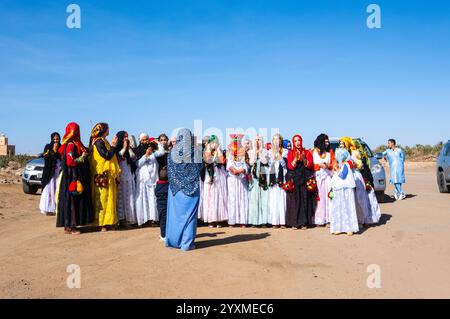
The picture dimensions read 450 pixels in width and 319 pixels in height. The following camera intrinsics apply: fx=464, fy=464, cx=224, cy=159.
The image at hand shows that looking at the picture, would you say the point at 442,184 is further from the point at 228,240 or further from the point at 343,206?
the point at 228,240

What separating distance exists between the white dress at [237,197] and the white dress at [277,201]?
0.55 m

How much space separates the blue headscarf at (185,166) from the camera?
745 centimetres

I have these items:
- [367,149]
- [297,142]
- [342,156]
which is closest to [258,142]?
[297,142]

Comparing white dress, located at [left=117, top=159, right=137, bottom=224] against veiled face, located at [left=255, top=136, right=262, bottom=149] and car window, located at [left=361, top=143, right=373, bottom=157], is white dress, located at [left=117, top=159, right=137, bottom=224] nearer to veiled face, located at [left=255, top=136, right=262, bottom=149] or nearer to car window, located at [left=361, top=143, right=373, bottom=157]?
veiled face, located at [left=255, top=136, right=262, bottom=149]

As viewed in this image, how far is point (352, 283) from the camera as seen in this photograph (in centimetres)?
A: 563

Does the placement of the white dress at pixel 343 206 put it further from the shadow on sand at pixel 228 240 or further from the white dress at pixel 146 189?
the white dress at pixel 146 189

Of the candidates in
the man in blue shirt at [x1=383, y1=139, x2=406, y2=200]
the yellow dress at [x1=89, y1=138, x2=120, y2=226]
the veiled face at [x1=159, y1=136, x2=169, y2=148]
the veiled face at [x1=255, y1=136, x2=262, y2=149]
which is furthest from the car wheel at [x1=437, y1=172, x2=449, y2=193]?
the yellow dress at [x1=89, y1=138, x2=120, y2=226]

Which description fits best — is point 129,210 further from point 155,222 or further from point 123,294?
point 123,294

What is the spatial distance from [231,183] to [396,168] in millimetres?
7476

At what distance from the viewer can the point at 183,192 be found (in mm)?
7430

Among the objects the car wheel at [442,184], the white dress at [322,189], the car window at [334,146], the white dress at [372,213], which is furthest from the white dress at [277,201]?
the car wheel at [442,184]

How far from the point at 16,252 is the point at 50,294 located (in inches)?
100

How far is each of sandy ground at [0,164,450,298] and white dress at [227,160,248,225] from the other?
434 millimetres
